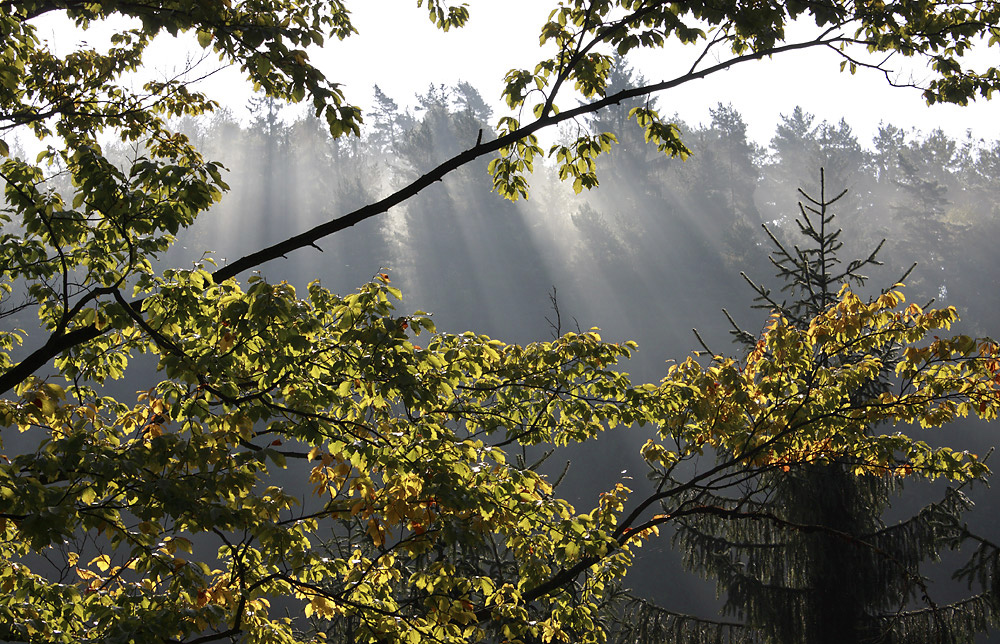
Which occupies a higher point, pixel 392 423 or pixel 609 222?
pixel 609 222

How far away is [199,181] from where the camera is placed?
3422mm

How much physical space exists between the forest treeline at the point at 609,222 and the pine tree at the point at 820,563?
2860cm

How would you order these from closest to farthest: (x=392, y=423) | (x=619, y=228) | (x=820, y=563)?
(x=392, y=423) < (x=820, y=563) < (x=619, y=228)

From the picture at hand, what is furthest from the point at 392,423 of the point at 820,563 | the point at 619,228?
the point at 619,228

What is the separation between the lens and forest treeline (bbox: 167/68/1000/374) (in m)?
40.5

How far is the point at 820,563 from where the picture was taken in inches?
312

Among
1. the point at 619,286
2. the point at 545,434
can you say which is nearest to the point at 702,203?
the point at 619,286

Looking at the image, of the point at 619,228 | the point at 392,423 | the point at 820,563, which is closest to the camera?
the point at 392,423

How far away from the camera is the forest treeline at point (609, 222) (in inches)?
1594

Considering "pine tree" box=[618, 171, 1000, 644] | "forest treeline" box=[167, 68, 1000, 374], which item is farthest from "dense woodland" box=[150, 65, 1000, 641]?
"pine tree" box=[618, 171, 1000, 644]

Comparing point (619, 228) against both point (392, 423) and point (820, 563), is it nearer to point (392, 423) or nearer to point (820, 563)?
point (820, 563)

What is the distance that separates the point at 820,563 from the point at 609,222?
37.8 meters

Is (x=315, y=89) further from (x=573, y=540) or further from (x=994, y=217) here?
(x=994, y=217)

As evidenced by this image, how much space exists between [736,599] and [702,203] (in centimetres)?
3970
